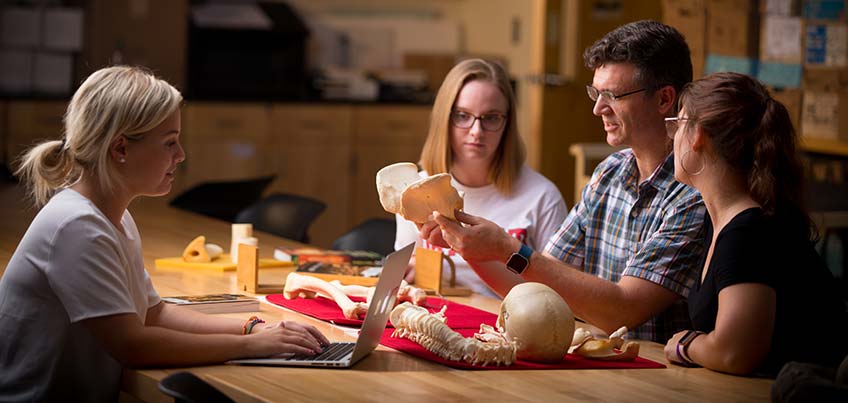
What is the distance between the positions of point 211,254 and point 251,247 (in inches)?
20.1

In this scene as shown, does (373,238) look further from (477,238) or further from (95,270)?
(95,270)

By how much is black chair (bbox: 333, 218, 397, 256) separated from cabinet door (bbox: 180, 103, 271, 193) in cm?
351

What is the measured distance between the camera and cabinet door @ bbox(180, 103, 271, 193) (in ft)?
24.9

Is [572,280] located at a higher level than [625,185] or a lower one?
lower

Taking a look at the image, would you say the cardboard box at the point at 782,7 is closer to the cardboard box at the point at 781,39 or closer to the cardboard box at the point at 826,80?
the cardboard box at the point at 781,39

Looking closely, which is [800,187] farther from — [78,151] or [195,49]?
[195,49]

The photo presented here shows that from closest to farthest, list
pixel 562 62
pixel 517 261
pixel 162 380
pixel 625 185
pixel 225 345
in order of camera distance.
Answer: pixel 162 380
pixel 225 345
pixel 517 261
pixel 625 185
pixel 562 62

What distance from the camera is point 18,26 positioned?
7.25 meters

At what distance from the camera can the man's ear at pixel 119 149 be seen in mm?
2305

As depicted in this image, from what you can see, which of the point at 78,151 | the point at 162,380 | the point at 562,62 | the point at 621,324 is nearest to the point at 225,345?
the point at 162,380

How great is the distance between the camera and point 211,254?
3602 mm

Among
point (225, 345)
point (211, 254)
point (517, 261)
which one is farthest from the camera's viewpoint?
point (211, 254)

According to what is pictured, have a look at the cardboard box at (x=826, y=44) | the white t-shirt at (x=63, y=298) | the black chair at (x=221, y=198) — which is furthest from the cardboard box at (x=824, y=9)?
the white t-shirt at (x=63, y=298)

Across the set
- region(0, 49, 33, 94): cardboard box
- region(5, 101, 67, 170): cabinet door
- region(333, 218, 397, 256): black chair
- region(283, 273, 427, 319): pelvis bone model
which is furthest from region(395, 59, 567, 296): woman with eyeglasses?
region(0, 49, 33, 94): cardboard box
